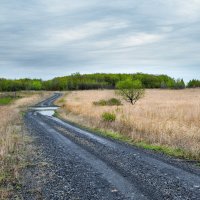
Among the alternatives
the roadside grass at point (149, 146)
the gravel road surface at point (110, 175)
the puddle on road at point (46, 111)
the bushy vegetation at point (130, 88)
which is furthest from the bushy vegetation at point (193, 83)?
the gravel road surface at point (110, 175)

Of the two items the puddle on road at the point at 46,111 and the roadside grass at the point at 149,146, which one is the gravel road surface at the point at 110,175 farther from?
the puddle on road at the point at 46,111

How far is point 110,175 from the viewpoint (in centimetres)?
1168

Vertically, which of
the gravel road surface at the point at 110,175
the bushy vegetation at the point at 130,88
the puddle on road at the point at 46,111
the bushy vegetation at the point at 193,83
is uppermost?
the bushy vegetation at the point at 193,83

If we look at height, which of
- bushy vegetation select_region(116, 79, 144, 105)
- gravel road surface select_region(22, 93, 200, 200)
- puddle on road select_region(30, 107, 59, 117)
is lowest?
puddle on road select_region(30, 107, 59, 117)

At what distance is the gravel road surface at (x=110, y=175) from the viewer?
31.8 ft

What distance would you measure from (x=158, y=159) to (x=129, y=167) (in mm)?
1965

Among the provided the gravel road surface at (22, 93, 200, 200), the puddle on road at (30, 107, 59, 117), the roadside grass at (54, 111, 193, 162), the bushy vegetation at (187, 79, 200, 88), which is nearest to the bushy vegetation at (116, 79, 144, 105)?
the puddle on road at (30, 107, 59, 117)

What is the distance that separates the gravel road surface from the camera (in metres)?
9.69

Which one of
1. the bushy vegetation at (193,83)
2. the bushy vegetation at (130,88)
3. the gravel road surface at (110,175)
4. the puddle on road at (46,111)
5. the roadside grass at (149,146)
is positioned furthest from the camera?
the bushy vegetation at (193,83)

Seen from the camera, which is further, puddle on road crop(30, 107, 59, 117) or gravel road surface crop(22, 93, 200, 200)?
puddle on road crop(30, 107, 59, 117)

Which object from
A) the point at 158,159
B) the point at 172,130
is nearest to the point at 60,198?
the point at 158,159

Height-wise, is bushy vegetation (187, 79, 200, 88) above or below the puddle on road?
above

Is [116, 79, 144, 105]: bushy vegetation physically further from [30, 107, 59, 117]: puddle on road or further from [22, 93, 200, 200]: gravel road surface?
[22, 93, 200, 200]: gravel road surface

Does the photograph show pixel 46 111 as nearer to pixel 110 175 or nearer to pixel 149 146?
pixel 149 146
